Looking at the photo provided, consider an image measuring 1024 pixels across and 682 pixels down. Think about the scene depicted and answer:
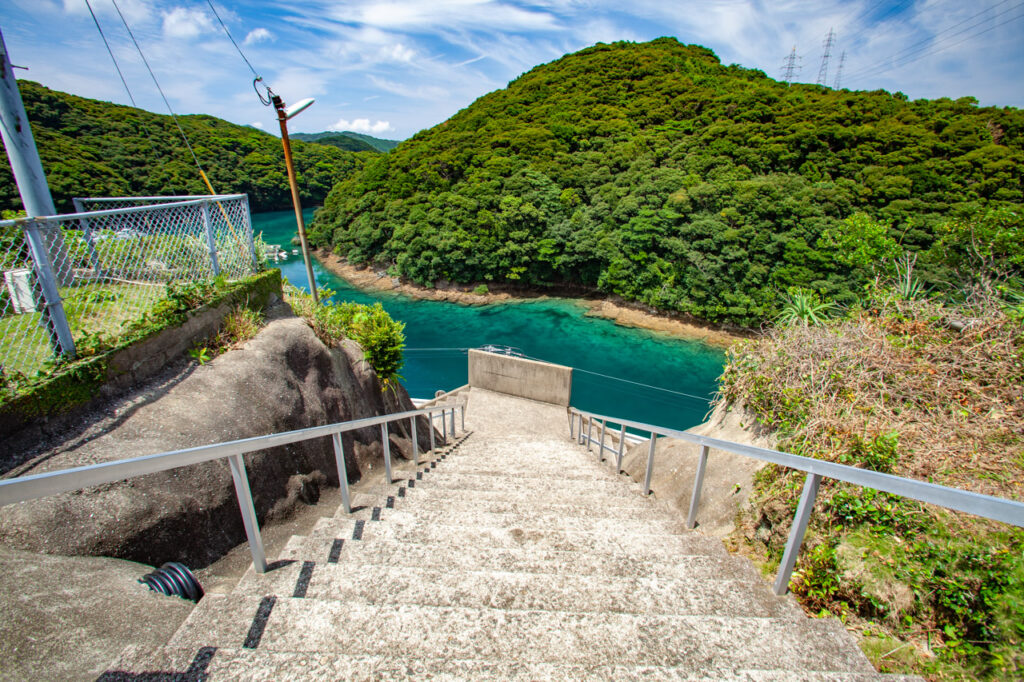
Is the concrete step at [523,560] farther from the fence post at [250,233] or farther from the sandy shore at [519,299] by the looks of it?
the sandy shore at [519,299]

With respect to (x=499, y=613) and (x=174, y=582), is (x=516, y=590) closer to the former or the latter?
Result: (x=499, y=613)

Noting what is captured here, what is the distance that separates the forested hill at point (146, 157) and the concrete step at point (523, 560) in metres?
38.5

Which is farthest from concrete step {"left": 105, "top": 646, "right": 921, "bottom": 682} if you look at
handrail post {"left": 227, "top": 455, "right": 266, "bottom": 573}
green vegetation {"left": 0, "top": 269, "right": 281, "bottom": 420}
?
green vegetation {"left": 0, "top": 269, "right": 281, "bottom": 420}

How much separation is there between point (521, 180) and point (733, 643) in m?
38.7

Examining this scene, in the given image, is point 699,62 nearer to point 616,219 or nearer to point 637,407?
point 616,219

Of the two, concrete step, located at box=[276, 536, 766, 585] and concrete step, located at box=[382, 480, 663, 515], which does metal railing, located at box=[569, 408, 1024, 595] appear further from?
concrete step, located at box=[382, 480, 663, 515]

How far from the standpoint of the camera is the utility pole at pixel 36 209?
351 centimetres

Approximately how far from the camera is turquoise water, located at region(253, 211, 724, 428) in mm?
21109

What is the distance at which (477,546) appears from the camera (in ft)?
8.75

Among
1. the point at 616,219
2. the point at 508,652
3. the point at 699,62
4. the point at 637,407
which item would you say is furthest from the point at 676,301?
the point at 699,62

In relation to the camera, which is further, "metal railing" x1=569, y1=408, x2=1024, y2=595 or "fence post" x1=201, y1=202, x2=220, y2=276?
"fence post" x1=201, y1=202, x2=220, y2=276

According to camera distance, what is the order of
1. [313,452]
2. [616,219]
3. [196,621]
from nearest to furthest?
[196,621]
[313,452]
[616,219]

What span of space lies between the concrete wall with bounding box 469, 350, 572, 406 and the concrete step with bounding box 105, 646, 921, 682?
495 inches

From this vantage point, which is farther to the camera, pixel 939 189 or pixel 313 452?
pixel 939 189
